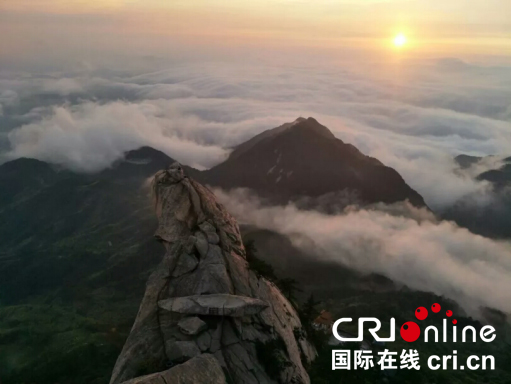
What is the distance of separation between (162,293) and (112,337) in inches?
4128

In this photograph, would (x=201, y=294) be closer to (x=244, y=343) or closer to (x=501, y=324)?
(x=244, y=343)

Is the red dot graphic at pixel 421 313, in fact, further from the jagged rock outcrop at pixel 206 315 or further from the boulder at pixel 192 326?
the boulder at pixel 192 326

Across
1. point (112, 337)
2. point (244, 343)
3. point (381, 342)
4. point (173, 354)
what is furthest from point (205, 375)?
point (112, 337)

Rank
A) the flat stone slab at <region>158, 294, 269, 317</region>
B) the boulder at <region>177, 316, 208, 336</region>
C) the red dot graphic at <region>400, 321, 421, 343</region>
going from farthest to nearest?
the red dot graphic at <region>400, 321, 421, 343</region>, the flat stone slab at <region>158, 294, 269, 317</region>, the boulder at <region>177, 316, 208, 336</region>

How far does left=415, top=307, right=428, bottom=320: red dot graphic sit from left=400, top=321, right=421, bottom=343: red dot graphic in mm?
6853

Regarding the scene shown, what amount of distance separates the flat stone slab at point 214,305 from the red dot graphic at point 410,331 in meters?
105

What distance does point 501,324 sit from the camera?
192 m

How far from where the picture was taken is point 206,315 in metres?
45.2

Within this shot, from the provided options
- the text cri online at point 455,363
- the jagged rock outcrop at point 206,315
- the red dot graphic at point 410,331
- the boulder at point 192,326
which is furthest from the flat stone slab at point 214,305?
the red dot graphic at point 410,331

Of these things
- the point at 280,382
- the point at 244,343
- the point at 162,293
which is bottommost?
the point at 280,382

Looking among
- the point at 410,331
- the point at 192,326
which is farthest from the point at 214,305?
the point at 410,331

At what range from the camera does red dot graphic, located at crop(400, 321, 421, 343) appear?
5349 inches

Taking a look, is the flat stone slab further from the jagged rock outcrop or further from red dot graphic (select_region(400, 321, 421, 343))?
red dot graphic (select_region(400, 321, 421, 343))

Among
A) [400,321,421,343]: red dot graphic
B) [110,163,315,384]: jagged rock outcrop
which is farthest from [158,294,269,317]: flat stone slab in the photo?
[400,321,421,343]: red dot graphic
